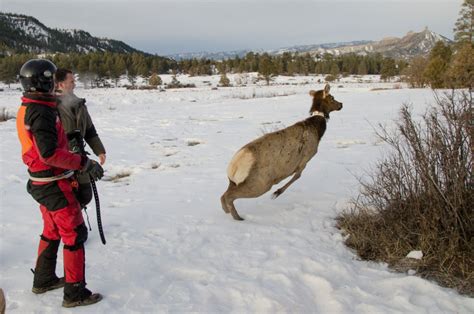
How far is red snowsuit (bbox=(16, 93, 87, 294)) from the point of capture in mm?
3199

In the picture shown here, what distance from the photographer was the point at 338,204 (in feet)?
20.5

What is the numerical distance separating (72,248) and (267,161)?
3019mm

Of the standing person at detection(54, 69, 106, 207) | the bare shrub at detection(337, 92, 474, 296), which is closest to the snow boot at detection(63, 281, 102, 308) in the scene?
the standing person at detection(54, 69, 106, 207)

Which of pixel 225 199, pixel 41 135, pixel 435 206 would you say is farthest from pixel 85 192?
pixel 435 206

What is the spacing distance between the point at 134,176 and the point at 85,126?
155 inches

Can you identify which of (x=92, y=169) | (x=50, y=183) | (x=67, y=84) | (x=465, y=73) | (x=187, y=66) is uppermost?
(x=187, y=66)

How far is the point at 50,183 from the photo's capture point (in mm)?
3426

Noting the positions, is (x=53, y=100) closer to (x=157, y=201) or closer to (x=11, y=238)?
(x=11, y=238)

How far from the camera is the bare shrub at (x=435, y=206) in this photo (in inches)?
157

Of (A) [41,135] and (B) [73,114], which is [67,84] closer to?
(B) [73,114]

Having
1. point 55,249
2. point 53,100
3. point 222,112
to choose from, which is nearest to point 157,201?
point 55,249

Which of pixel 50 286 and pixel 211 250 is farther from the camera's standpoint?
pixel 211 250

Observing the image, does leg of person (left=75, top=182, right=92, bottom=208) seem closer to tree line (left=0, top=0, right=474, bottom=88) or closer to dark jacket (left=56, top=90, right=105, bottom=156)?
dark jacket (left=56, top=90, right=105, bottom=156)

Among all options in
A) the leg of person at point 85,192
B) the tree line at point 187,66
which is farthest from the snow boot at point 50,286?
the tree line at point 187,66
